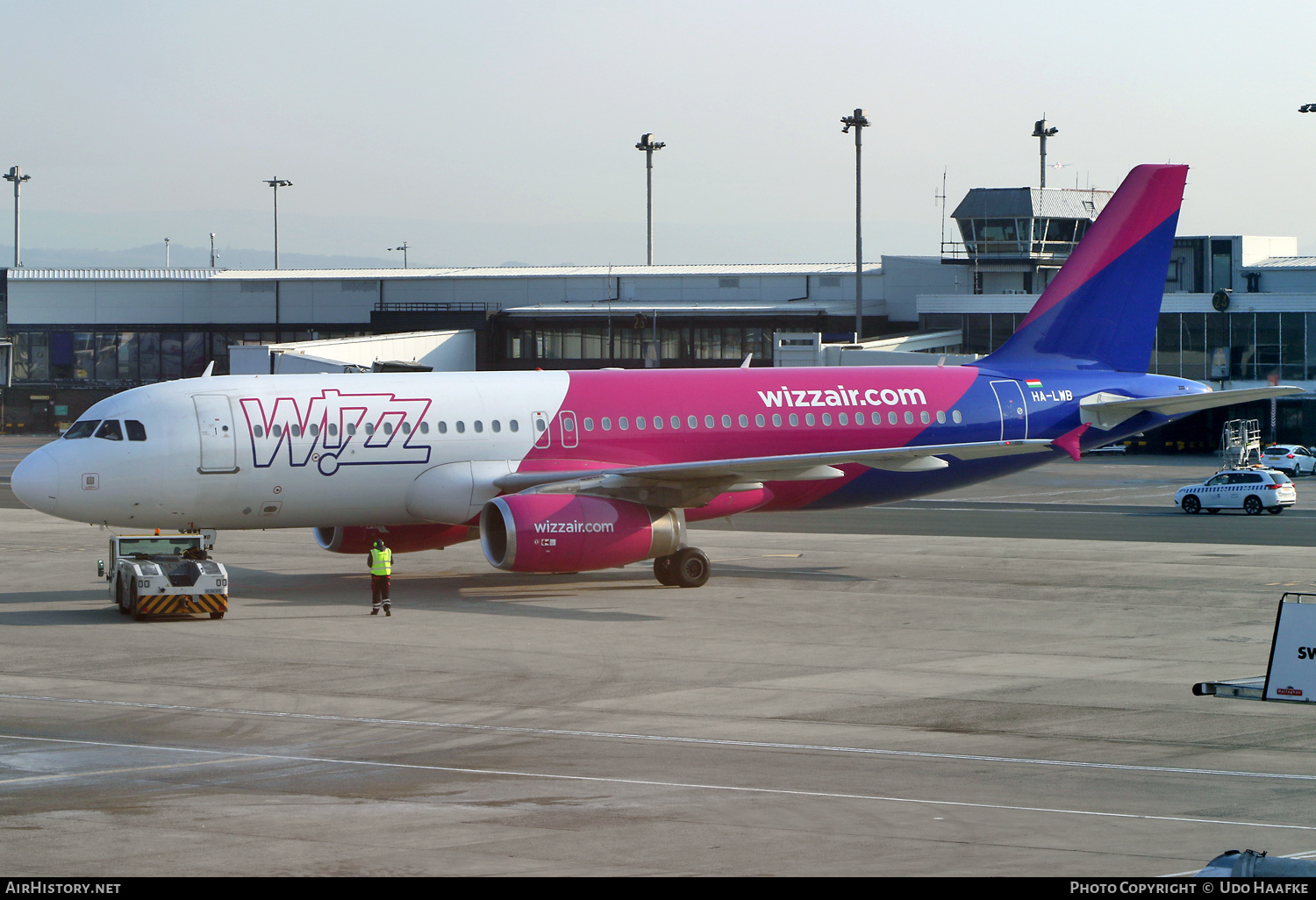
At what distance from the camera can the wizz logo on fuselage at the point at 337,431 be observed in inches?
1230

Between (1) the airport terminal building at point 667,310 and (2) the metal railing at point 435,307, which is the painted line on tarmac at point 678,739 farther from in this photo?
(2) the metal railing at point 435,307

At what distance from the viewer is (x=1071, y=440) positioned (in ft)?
122

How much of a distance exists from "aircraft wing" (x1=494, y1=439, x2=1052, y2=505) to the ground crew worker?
4.23 m

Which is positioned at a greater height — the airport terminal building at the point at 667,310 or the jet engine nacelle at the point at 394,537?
the airport terminal building at the point at 667,310

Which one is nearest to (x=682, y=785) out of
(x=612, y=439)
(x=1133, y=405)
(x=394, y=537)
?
(x=612, y=439)

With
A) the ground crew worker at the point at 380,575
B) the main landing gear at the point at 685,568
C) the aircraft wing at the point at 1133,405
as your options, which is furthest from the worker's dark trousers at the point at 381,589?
the aircraft wing at the point at 1133,405

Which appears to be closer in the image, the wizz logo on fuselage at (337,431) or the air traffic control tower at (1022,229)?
the wizz logo on fuselage at (337,431)

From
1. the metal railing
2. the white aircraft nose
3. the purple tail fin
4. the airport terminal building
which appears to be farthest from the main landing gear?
the metal railing

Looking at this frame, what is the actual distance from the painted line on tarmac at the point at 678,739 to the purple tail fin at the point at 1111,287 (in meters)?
23.3

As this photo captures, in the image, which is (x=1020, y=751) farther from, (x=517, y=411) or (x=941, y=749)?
(x=517, y=411)

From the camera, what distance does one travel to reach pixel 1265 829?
44.2 ft

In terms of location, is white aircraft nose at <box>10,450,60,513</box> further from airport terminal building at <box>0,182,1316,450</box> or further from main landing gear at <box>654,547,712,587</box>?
airport terminal building at <box>0,182,1316,450</box>

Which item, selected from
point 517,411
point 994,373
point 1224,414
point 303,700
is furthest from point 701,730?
point 1224,414

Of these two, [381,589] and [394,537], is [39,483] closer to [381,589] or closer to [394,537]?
[381,589]
